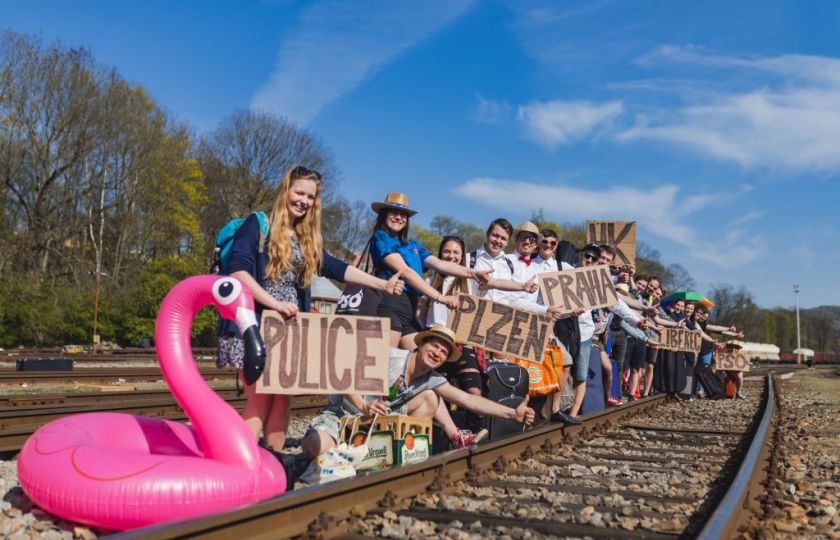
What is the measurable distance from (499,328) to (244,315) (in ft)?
12.2

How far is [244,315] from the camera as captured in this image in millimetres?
4766

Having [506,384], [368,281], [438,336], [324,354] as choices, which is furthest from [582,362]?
[324,354]

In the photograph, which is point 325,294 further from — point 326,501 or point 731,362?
point 326,501

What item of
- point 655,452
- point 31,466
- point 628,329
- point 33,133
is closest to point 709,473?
point 655,452

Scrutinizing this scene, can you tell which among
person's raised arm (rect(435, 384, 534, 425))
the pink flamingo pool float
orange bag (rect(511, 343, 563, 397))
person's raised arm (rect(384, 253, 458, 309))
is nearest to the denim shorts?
orange bag (rect(511, 343, 563, 397))

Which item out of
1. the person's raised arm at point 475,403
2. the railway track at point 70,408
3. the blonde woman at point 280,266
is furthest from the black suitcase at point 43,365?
the blonde woman at point 280,266

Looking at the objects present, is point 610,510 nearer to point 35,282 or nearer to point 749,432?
point 749,432

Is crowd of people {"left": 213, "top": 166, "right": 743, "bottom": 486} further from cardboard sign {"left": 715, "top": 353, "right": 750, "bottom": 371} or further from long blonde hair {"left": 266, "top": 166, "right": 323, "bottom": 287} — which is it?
cardboard sign {"left": 715, "top": 353, "right": 750, "bottom": 371}

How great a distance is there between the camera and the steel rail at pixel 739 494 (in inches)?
164

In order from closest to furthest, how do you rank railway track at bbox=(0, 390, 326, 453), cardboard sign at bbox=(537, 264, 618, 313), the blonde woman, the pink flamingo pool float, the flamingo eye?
the pink flamingo pool float, the flamingo eye, the blonde woman, railway track at bbox=(0, 390, 326, 453), cardboard sign at bbox=(537, 264, 618, 313)

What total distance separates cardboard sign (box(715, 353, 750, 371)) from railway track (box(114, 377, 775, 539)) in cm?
1006

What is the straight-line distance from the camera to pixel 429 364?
22.2 ft

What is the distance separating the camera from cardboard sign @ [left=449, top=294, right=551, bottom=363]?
7.89 m

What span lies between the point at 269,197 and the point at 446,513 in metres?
47.2
